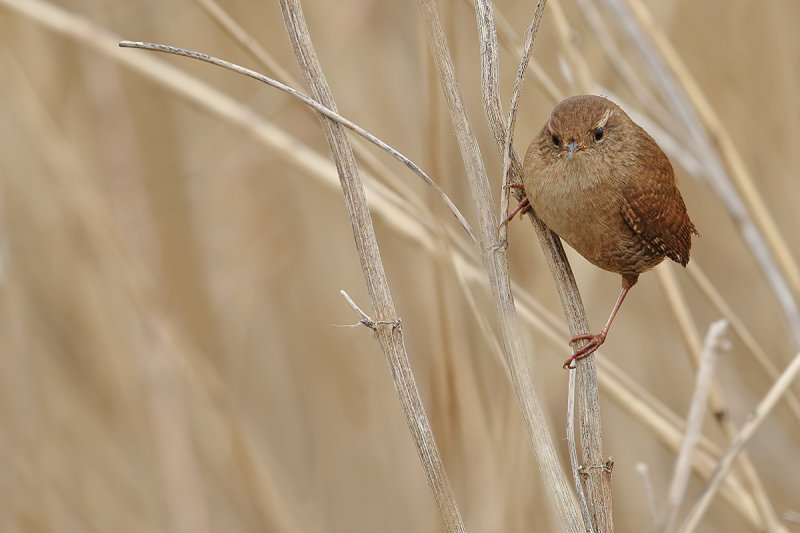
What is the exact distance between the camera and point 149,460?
271cm

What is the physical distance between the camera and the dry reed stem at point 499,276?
1190 mm

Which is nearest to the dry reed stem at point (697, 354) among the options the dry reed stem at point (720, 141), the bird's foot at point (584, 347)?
the dry reed stem at point (720, 141)

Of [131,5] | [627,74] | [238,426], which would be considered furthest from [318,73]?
[131,5]

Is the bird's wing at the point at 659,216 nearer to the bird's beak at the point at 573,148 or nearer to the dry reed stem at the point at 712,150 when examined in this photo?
the bird's beak at the point at 573,148

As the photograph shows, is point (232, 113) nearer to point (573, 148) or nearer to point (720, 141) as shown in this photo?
point (573, 148)

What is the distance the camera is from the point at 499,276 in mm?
1243

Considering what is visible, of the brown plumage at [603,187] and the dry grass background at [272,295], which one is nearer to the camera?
the brown plumage at [603,187]

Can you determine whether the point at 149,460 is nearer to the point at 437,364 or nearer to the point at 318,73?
the point at 437,364

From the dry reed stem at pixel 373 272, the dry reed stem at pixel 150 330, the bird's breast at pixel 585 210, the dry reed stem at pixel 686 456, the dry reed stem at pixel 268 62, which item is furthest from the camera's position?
the dry reed stem at pixel 150 330

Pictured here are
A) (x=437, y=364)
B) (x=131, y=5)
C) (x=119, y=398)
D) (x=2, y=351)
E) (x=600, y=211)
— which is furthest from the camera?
(x=131, y=5)

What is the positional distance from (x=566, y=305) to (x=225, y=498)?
188 centimetres

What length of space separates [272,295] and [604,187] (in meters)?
1.67

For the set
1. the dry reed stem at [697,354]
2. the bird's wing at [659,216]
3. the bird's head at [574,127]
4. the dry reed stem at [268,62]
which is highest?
the dry reed stem at [268,62]

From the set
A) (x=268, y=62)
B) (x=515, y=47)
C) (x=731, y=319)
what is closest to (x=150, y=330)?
(x=268, y=62)
